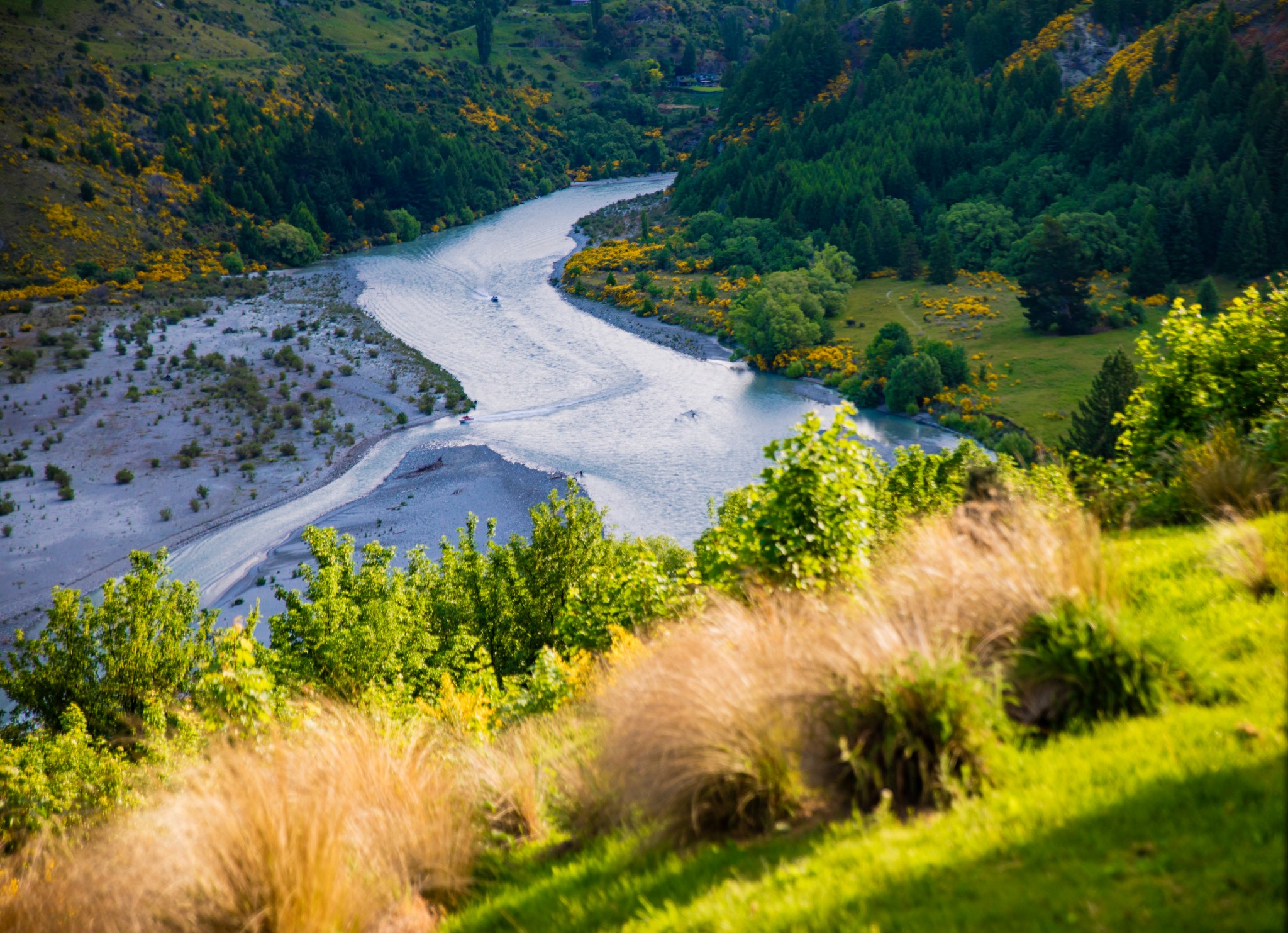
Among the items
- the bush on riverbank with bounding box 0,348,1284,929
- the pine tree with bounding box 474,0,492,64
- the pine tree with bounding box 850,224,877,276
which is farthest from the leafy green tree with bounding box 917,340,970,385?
the pine tree with bounding box 474,0,492,64

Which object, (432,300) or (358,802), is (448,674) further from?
(432,300)

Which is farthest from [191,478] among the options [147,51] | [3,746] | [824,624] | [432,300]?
[147,51]

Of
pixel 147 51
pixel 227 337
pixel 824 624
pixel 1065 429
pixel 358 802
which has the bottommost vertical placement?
pixel 1065 429

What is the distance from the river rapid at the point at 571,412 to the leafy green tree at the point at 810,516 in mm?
30434

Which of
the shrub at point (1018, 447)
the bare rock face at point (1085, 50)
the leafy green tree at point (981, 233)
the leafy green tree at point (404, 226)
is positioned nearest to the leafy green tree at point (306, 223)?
the leafy green tree at point (404, 226)

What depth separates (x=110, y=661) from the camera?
22172 millimetres

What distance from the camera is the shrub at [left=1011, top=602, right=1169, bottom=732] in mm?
6066

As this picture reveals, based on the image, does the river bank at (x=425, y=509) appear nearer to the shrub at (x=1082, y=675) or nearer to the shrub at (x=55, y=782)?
the shrub at (x=55, y=782)

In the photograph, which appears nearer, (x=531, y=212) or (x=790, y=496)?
(x=790, y=496)

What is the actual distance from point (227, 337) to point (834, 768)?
74.3 m

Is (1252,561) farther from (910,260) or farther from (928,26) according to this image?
(928,26)

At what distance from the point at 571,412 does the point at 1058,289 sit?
37.1m

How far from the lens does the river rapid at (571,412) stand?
4431 centimetres

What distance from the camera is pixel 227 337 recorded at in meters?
69.9
